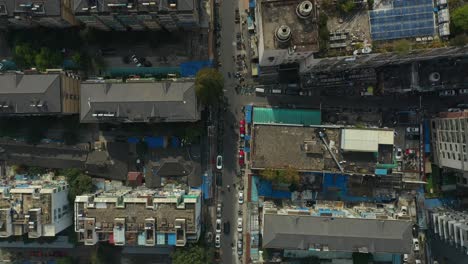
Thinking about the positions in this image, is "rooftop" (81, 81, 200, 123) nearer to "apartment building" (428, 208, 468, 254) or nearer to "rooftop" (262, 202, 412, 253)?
→ "rooftop" (262, 202, 412, 253)

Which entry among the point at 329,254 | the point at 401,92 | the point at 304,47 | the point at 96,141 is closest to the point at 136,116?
the point at 96,141

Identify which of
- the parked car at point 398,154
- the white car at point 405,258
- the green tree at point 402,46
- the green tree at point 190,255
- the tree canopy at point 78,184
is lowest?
the white car at point 405,258

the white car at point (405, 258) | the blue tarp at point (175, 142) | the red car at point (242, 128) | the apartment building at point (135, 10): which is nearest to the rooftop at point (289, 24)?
the apartment building at point (135, 10)

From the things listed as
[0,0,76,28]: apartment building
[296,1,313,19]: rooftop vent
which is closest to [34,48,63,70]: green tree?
[0,0,76,28]: apartment building

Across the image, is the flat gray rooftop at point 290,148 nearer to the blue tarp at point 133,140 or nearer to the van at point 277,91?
the van at point 277,91

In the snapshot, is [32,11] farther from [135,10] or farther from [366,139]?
[366,139]

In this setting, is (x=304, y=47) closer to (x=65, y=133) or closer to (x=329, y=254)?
(x=329, y=254)
